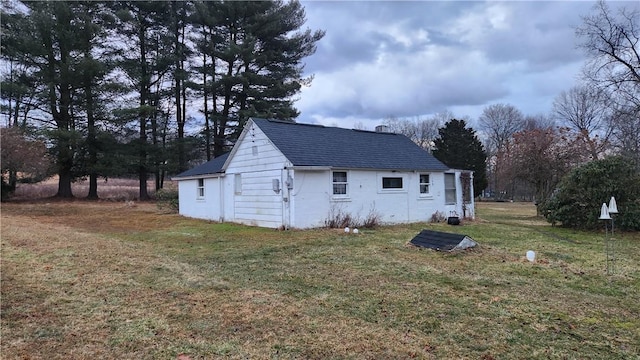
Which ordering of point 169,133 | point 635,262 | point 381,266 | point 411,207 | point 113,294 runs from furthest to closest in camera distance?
1. point 169,133
2. point 411,207
3. point 635,262
4. point 381,266
5. point 113,294

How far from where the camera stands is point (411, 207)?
53.7ft

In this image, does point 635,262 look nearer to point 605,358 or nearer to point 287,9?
point 605,358

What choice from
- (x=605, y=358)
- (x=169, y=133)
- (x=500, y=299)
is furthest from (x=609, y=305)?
(x=169, y=133)

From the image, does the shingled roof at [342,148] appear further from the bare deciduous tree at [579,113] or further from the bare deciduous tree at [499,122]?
the bare deciduous tree at [499,122]

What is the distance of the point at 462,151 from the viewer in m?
39.2

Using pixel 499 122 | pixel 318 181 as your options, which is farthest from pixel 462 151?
pixel 318 181

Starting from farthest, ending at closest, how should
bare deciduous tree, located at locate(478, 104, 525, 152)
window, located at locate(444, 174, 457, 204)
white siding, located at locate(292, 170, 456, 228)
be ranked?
bare deciduous tree, located at locate(478, 104, 525, 152)
window, located at locate(444, 174, 457, 204)
white siding, located at locate(292, 170, 456, 228)

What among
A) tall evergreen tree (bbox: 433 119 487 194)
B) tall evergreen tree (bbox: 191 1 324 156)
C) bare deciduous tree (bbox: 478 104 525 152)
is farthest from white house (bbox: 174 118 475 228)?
bare deciduous tree (bbox: 478 104 525 152)

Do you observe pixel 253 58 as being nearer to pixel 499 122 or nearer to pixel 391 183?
pixel 391 183

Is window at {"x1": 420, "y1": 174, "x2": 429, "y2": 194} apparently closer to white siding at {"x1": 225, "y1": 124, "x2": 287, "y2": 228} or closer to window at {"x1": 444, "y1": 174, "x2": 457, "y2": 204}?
window at {"x1": 444, "y1": 174, "x2": 457, "y2": 204}

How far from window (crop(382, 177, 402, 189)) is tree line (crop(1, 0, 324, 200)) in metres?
14.3

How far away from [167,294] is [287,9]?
27.5 metres

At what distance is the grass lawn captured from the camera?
3797mm

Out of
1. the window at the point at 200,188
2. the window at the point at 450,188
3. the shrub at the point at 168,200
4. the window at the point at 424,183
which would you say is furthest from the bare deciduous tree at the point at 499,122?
the window at the point at 200,188
